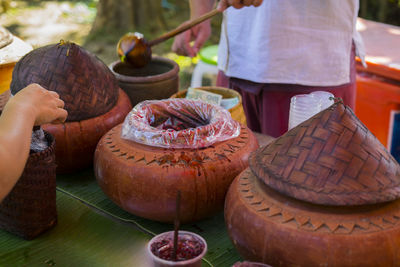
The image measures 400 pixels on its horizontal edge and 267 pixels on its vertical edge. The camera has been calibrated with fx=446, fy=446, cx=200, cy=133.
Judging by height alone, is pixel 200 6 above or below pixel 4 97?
above

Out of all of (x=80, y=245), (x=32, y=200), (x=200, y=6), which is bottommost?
(x=80, y=245)

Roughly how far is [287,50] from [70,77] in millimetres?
916

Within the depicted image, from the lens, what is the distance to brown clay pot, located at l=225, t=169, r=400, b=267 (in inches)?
36.5

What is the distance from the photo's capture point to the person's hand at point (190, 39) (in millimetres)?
2250

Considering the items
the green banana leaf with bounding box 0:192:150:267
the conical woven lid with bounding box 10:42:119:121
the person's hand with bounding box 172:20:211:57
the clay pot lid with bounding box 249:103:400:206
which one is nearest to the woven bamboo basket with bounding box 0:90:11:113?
the conical woven lid with bounding box 10:42:119:121

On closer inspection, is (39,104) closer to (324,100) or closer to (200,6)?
(324,100)

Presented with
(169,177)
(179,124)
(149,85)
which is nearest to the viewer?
(169,177)

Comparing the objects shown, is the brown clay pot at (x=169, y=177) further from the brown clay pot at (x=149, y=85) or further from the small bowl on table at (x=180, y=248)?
the brown clay pot at (x=149, y=85)

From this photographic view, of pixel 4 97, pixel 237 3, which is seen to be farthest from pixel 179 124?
pixel 4 97

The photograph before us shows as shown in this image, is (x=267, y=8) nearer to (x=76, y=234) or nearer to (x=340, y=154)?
(x=340, y=154)

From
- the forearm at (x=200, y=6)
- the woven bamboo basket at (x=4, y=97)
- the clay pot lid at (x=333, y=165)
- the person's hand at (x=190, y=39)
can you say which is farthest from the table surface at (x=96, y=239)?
the forearm at (x=200, y=6)

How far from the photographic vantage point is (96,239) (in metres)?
1.31

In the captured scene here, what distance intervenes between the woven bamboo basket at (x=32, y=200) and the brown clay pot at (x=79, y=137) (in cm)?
17

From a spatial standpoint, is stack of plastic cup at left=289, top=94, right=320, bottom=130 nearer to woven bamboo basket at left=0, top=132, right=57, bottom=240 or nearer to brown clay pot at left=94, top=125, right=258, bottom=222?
brown clay pot at left=94, top=125, right=258, bottom=222
